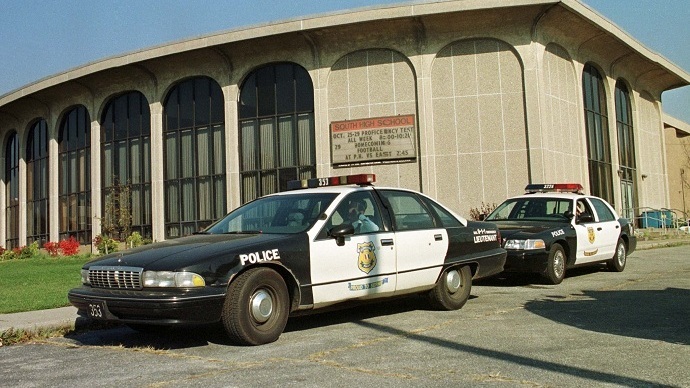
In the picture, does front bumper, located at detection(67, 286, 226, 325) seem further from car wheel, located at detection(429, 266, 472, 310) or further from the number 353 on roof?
the number 353 on roof

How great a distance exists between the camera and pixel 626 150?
3228 cm

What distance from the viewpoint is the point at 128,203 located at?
2911 cm

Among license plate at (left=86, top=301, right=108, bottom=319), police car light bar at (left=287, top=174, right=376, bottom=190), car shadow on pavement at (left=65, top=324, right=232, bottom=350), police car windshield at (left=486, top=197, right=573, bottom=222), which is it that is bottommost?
car shadow on pavement at (left=65, top=324, right=232, bottom=350)

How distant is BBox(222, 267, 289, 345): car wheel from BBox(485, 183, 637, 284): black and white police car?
17.4ft

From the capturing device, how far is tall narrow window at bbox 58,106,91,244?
31562 millimetres

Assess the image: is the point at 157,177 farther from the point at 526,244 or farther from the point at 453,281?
the point at 453,281

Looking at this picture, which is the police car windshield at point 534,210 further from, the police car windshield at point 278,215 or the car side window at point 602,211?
the police car windshield at point 278,215

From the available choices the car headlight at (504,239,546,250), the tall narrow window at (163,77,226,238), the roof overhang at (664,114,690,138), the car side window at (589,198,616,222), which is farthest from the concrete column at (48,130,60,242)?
the roof overhang at (664,114,690,138)

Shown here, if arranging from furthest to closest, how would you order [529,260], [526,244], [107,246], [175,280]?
[107,246]
[526,244]
[529,260]
[175,280]

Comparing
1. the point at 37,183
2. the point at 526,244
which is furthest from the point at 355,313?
the point at 37,183

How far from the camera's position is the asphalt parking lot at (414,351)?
4.87 metres

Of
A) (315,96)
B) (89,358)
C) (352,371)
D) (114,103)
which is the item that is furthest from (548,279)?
(114,103)

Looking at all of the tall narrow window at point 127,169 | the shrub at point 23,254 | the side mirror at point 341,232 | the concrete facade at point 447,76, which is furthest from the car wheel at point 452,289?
the shrub at point 23,254

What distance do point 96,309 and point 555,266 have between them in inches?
291
